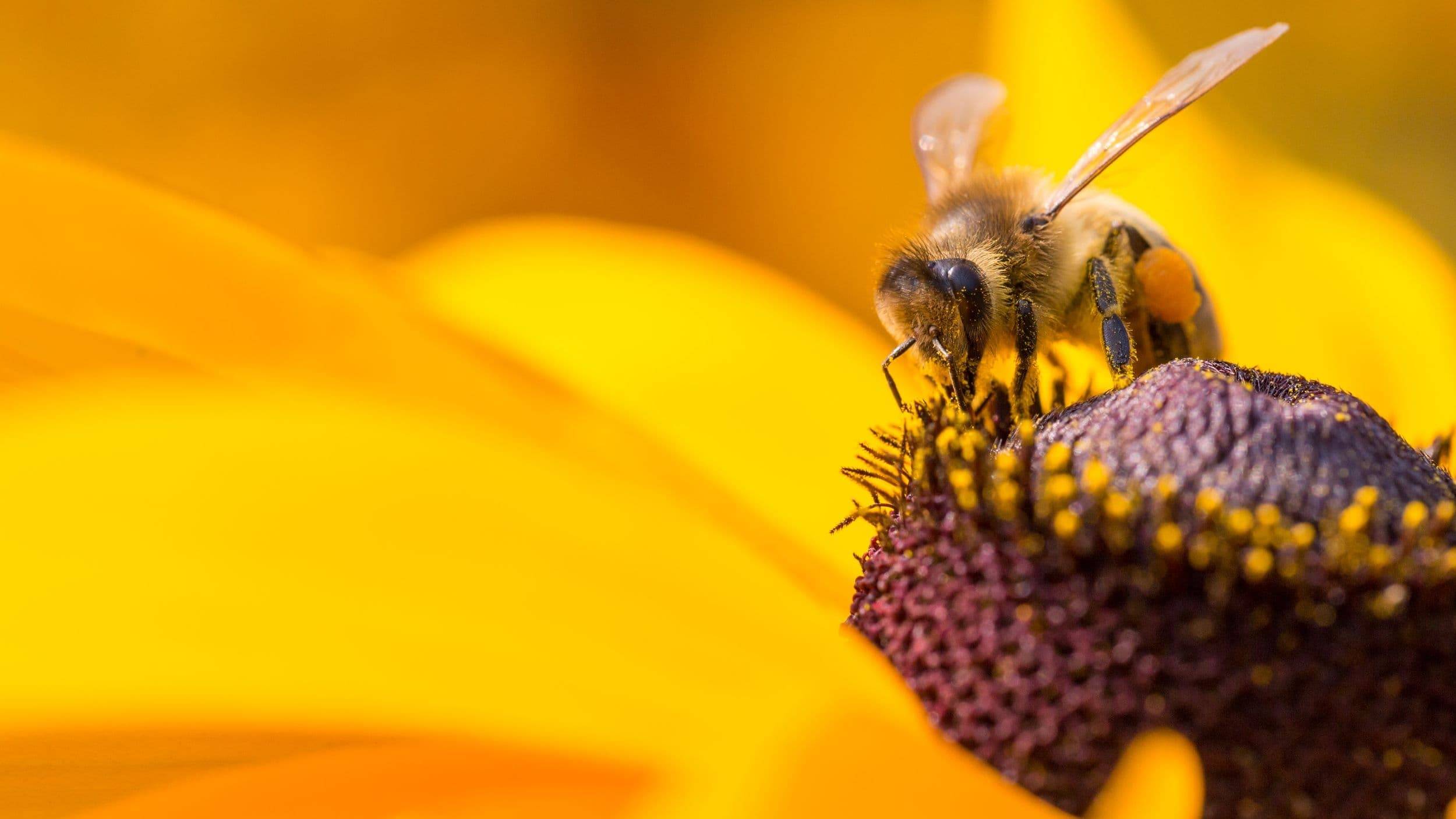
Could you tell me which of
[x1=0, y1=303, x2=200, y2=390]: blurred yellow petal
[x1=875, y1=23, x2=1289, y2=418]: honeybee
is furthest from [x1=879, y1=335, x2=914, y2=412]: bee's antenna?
[x1=0, y1=303, x2=200, y2=390]: blurred yellow petal

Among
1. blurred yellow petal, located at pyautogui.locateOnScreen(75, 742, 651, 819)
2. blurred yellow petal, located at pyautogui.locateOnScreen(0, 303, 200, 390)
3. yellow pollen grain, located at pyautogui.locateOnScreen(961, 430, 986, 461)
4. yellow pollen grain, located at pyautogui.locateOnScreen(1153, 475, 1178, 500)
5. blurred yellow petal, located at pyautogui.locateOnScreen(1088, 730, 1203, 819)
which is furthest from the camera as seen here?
blurred yellow petal, located at pyautogui.locateOnScreen(0, 303, 200, 390)

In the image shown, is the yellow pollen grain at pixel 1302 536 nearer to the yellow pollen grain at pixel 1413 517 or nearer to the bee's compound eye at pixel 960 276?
the yellow pollen grain at pixel 1413 517

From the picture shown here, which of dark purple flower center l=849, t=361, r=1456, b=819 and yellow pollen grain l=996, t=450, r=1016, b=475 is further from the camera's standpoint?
yellow pollen grain l=996, t=450, r=1016, b=475

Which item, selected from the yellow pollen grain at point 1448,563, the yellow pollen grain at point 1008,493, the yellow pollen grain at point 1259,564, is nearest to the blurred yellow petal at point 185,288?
the yellow pollen grain at point 1008,493

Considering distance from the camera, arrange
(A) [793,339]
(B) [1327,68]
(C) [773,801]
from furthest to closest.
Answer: (B) [1327,68] → (A) [793,339] → (C) [773,801]

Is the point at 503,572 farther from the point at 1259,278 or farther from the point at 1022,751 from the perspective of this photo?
the point at 1259,278

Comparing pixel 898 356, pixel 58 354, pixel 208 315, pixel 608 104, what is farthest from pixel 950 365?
pixel 608 104

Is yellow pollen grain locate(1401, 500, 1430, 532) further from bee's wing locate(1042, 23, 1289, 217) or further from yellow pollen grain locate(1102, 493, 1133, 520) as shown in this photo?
bee's wing locate(1042, 23, 1289, 217)

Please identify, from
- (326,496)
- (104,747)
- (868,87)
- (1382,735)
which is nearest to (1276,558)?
(1382,735)
